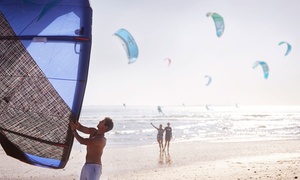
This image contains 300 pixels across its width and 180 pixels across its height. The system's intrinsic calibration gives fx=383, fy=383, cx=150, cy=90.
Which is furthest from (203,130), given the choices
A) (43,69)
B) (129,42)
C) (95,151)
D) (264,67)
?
(43,69)

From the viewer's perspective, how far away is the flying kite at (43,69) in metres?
3.69

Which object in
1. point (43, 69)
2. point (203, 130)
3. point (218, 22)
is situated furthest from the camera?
point (203, 130)

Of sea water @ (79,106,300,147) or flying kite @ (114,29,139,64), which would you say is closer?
flying kite @ (114,29,139,64)

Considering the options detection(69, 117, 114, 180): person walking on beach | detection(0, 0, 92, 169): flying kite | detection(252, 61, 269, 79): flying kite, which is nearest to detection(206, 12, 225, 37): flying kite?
detection(252, 61, 269, 79): flying kite

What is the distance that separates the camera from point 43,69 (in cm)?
385

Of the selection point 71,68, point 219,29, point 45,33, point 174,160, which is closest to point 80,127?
point 71,68

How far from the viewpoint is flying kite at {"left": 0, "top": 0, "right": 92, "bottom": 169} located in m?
3.69

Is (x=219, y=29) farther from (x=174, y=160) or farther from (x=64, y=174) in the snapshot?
(x=64, y=174)

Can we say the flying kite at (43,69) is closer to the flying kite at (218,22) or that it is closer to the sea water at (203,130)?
the flying kite at (218,22)

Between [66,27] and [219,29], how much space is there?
15873mm

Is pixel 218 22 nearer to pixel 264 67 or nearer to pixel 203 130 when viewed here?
pixel 264 67

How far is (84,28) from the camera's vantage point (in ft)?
12.1

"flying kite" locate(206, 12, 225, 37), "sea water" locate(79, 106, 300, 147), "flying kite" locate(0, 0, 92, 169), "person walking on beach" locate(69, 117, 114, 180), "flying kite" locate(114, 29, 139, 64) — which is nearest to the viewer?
"flying kite" locate(0, 0, 92, 169)

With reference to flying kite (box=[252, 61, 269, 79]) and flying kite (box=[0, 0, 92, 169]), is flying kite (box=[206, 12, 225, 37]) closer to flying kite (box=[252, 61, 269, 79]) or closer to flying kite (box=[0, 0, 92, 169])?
flying kite (box=[252, 61, 269, 79])
